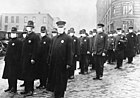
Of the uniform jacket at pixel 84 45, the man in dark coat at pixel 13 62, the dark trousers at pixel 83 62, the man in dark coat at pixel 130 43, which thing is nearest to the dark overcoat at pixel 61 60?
the man in dark coat at pixel 13 62

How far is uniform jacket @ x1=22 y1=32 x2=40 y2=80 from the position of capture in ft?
28.1

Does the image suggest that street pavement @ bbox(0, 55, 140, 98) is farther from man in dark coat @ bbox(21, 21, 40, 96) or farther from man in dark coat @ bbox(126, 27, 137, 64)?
man in dark coat @ bbox(126, 27, 137, 64)

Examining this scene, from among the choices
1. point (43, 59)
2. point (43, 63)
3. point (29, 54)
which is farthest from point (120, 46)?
point (29, 54)

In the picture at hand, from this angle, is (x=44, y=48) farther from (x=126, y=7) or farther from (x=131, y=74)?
(x=126, y=7)

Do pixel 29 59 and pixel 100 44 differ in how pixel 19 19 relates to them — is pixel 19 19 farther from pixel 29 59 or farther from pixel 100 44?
pixel 29 59

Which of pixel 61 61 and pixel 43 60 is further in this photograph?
pixel 43 60

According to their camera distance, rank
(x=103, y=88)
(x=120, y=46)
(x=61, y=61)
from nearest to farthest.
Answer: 1. (x=61, y=61)
2. (x=103, y=88)
3. (x=120, y=46)

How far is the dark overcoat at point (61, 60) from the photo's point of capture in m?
7.75

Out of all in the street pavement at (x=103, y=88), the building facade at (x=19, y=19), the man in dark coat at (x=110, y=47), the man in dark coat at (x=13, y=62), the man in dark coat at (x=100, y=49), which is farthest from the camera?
the building facade at (x=19, y=19)

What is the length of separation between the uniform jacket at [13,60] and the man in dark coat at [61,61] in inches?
66.7

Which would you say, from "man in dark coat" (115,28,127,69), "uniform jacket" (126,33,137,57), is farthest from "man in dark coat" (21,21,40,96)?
"uniform jacket" (126,33,137,57)

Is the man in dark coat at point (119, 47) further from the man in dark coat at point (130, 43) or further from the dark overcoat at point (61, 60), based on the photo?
the dark overcoat at point (61, 60)

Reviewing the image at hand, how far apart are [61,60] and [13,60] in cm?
213

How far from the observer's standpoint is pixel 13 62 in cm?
905
